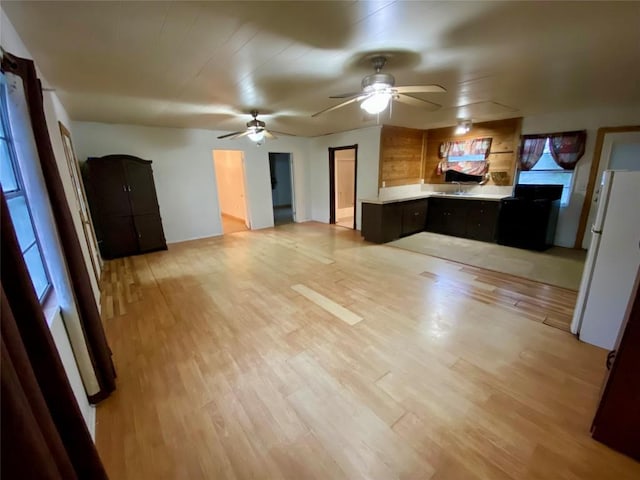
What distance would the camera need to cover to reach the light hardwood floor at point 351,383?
147cm

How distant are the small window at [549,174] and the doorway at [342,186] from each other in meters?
3.47

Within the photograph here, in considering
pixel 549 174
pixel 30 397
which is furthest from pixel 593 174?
pixel 30 397

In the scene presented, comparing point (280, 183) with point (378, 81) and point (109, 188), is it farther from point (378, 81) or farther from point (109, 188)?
point (378, 81)

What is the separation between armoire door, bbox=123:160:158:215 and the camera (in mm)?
4765

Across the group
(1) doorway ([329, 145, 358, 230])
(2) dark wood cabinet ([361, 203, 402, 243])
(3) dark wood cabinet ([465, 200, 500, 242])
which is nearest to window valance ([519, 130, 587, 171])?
(3) dark wood cabinet ([465, 200, 500, 242])

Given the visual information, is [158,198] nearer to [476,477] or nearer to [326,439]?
[326,439]

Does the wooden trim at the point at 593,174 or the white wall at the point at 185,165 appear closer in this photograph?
the wooden trim at the point at 593,174

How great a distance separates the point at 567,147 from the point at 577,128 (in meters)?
0.32

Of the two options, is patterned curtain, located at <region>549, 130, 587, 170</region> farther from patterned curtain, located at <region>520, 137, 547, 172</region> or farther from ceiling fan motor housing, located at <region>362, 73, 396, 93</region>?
ceiling fan motor housing, located at <region>362, 73, 396, 93</region>

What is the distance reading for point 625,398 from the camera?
1448 mm

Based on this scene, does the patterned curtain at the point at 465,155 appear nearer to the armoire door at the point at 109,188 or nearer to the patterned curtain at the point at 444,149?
the patterned curtain at the point at 444,149

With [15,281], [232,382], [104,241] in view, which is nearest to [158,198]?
[104,241]

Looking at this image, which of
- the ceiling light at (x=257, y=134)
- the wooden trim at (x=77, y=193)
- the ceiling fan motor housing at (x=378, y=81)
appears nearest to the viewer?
the ceiling fan motor housing at (x=378, y=81)

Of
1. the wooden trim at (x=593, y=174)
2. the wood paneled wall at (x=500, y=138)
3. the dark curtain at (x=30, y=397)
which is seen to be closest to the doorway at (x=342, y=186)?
the wood paneled wall at (x=500, y=138)
